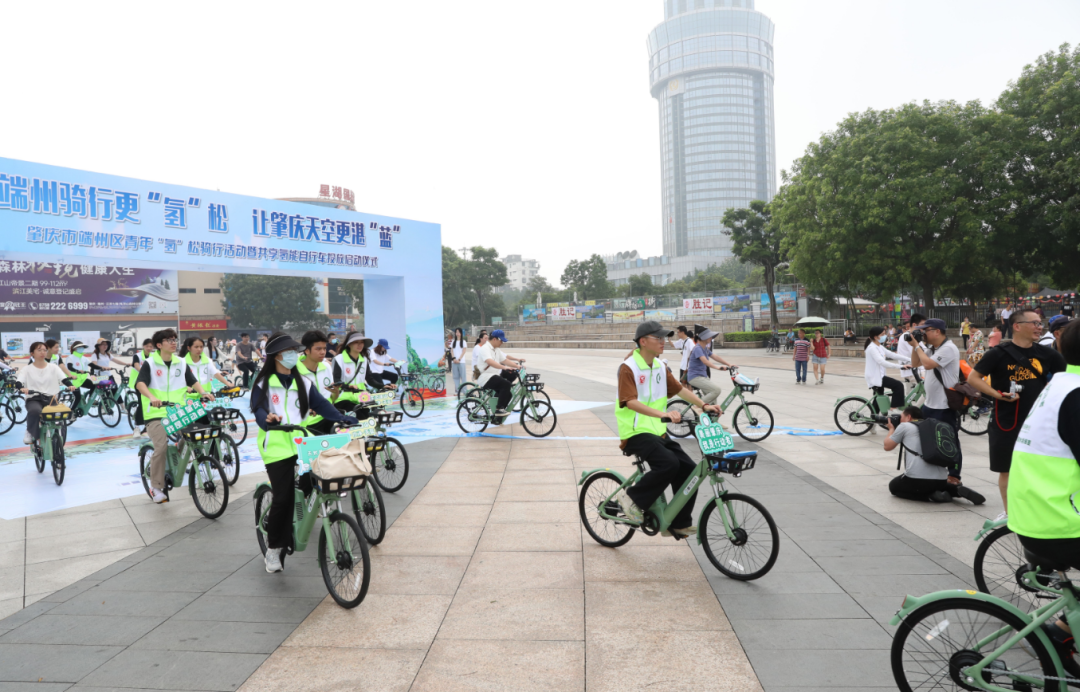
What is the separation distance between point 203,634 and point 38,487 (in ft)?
17.7

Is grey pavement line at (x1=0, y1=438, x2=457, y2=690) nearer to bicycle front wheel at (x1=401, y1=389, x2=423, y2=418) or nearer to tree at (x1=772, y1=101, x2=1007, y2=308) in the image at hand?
bicycle front wheel at (x1=401, y1=389, x2=423, y2=418)

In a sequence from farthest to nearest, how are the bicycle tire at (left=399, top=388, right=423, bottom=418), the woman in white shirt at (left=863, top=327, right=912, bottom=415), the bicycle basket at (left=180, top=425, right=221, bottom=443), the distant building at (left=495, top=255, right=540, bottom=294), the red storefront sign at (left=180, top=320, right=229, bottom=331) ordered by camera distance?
the distant building at (left=495, top=255, right=540, bottom=294)
the red storefront sign at (left=180, top=320, right=229, bottom=331)
the bicycle tire at (left=399, top=388, right=423, bottom=418)
the woman in white shirt at (left=863, top=327, right=912, bottom=415)
the bicycle basket at (left=180, top=425, right=221, bottom=443)

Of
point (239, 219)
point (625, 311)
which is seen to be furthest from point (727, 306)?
point (239, 219)

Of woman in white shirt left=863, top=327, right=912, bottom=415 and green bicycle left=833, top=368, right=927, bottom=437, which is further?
green bicycle left=833, top=368, right=927, bottom=437

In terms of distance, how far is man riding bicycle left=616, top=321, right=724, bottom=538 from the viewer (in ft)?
14.5

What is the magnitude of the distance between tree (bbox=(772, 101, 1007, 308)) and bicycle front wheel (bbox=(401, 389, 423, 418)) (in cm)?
1778

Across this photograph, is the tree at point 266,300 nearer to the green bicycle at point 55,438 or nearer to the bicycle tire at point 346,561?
the green bicycle at point 55,438

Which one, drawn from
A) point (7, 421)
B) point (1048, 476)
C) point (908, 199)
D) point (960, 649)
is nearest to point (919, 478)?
point (960, 649)

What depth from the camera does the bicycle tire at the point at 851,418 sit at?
953 centimetres

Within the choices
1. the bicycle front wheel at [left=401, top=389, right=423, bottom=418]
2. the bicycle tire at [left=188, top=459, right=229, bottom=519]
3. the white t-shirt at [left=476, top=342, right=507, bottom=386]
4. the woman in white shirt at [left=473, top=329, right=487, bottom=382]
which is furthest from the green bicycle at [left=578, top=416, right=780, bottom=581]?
the bicycle front wheel at [left=401, top=389, right=423, bottom=418]

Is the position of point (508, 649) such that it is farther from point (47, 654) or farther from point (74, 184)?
point (74, 184)

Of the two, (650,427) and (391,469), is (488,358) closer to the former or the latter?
(391,469)

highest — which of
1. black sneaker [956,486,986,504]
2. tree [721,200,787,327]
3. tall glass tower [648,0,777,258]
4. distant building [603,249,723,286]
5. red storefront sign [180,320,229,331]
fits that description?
tall glass tower [648,0,777,258]

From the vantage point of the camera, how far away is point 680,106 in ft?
442
